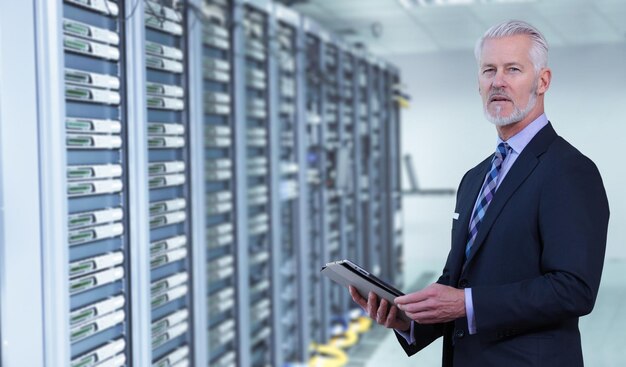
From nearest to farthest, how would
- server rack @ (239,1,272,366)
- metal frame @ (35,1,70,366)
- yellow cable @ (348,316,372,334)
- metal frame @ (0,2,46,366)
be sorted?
metal frame @ (0,2,46,366), metal frame @ (35,1,70,366), server rack @ (239,1,272,366), yellow cable @ (348,316,372,334)

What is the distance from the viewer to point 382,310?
1632 millimetres

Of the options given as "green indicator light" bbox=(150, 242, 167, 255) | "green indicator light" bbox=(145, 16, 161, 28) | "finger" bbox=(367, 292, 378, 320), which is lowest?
"green indicator light" bbox=(150, 242, 167, 255)

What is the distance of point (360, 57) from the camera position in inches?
248

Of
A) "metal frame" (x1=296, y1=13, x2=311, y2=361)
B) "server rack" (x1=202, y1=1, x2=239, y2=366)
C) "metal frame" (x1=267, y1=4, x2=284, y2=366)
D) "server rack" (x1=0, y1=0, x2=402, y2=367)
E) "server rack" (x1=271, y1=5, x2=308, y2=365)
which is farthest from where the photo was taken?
"metal frame" (x1=296, y1=13, x2=311, y2=361)

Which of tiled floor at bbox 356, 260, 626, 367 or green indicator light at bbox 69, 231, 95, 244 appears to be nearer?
green indicator light at bbox 69, 231, 95, 244

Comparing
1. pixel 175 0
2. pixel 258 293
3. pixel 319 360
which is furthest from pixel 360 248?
pixel 175 0

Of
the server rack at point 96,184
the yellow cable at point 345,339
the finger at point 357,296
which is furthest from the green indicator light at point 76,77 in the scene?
the yellow cable at point 345,339

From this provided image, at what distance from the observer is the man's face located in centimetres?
153

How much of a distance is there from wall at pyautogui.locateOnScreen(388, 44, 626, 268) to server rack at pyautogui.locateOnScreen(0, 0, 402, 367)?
838 millimetres

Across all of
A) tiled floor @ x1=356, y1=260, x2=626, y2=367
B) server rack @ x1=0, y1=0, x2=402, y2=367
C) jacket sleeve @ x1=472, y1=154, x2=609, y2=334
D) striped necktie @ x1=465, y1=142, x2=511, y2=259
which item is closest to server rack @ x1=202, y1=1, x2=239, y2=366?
server rack @ x1=0, y1=0, x2=402, y2=367

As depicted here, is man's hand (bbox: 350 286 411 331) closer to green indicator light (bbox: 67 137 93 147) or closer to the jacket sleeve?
the jacket sleeve

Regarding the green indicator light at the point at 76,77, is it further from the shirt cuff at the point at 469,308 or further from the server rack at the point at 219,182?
the shirt cuff at the point at 469,308

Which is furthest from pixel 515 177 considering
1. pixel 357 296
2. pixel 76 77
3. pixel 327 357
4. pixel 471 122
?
pixel 327 357

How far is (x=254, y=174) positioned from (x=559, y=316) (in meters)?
2.83
